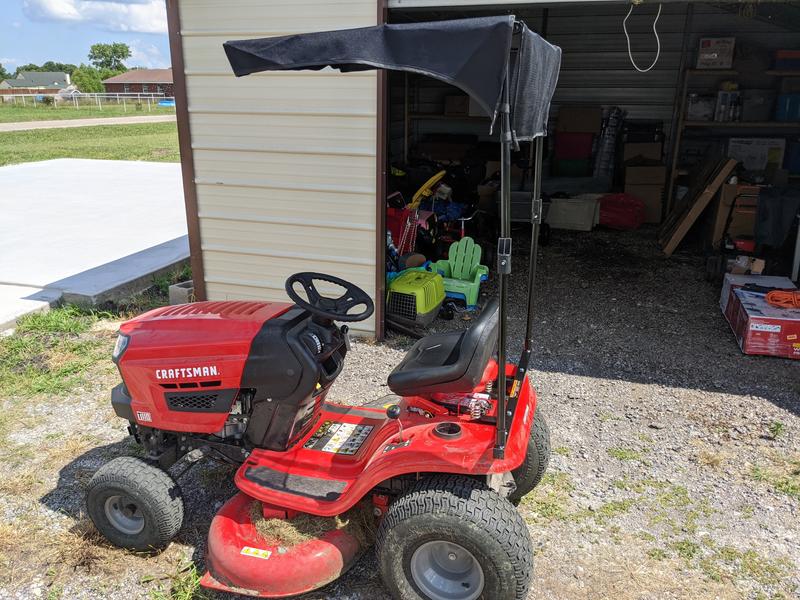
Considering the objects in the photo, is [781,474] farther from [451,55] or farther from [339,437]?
[451,55]

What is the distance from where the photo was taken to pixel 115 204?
10625 millimetres

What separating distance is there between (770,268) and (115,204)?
9.62 m

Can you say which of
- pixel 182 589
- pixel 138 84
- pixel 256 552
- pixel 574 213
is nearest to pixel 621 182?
pixel 574 213

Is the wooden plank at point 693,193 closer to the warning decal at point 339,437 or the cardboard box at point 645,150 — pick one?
the cardboard box at point 645,150

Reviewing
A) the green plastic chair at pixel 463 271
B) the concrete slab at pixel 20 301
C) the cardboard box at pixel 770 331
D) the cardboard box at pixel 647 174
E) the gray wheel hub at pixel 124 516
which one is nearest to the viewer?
the gray wheel hub at pixel 124 516

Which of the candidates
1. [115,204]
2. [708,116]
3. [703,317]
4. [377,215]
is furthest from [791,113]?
[115,204]

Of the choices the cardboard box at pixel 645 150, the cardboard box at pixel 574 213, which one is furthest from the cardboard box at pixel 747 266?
the cardboard box at pixel 645 150

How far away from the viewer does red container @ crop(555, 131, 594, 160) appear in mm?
10172

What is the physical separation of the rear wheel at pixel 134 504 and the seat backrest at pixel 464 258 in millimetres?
3822

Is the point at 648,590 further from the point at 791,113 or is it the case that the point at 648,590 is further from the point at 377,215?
the point at 791,113

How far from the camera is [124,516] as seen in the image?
9.56 ft

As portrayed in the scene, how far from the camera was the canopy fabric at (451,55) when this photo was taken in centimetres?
190

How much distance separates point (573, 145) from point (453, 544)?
29.4 ft

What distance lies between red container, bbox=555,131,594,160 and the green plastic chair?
194 inches
